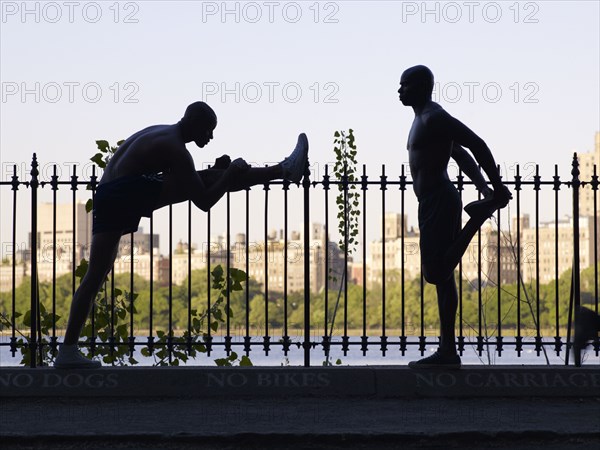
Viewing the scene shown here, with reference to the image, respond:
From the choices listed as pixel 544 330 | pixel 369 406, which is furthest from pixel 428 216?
pixel 544 330

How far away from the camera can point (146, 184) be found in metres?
7.77

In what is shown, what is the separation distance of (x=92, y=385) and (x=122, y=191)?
4.62 ft

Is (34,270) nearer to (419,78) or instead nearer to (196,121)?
(196,121)

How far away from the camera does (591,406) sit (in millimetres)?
7398

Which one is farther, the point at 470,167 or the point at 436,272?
the point at 470,167

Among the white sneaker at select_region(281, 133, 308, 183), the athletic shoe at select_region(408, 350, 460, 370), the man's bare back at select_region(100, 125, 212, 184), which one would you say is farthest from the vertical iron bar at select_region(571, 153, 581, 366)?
the man's bare back at select_region(100, 125, 212, 184)

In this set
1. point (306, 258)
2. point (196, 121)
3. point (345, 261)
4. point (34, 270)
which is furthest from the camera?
point (345, 261)

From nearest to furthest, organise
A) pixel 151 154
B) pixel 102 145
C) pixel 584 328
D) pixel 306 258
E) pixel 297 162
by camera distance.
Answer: pixel 151 154 → pixel 297 162 → pixel 584 328 → pixel 306 258 → pixel 102 145

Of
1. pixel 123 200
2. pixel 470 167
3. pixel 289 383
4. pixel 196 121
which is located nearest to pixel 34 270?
pixel 123 200

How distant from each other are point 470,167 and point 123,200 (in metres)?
2.56

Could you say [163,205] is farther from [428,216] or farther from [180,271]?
[180,271]

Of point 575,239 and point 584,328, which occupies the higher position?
point 575,239

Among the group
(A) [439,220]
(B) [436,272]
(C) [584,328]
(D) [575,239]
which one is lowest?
(C) [584,328]

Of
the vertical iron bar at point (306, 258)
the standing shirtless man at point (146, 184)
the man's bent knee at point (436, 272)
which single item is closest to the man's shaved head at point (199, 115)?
the standing shirtless man at point (146, 184)
